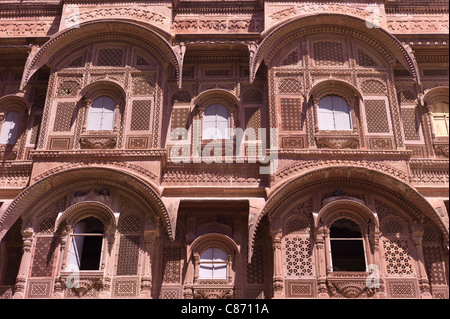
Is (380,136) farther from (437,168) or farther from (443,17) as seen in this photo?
(443,17)

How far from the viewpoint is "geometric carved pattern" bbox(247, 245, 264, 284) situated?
1157cm

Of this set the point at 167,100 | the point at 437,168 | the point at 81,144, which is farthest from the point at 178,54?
the point at 437,168

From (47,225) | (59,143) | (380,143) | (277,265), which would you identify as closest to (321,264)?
(277,265)

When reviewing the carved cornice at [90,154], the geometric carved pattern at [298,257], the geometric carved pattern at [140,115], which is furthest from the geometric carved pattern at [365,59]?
the carved cornice at [90,154]

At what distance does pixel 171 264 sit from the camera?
11773 millimetres

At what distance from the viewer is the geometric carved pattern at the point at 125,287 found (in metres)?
11.0

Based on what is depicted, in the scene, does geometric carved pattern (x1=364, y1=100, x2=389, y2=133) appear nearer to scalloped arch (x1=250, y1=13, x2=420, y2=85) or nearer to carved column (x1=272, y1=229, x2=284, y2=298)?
scalloped arch (x1=250, y1=13, x2=420, y2=85)

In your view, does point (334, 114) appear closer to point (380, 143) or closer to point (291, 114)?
point (291, 114)

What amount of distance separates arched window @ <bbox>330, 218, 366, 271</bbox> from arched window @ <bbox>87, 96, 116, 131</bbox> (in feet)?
18.3

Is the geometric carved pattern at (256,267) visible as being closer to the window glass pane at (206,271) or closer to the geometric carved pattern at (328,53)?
the window glass pane at (206,271)

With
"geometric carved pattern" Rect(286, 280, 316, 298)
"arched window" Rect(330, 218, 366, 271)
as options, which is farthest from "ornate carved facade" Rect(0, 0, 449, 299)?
"arched window" Rect(330, 218, 366, 271)

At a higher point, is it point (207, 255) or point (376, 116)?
point (376, 116)

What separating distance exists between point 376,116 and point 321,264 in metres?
3.65

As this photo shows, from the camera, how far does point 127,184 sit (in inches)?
463
